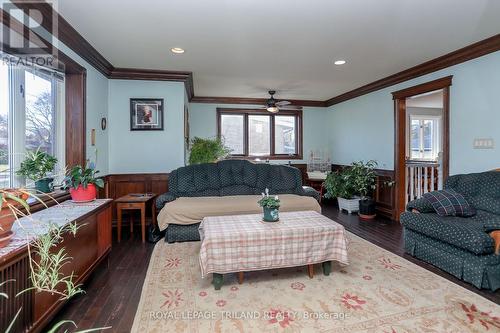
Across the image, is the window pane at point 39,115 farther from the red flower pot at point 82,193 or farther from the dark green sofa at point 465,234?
the dark green sofa at point 465,234

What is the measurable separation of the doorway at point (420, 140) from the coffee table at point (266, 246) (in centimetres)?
260

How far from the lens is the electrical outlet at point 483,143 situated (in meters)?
3.41

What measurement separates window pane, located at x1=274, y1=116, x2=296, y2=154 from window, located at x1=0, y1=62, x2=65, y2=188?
495cm

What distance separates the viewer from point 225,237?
2479mm

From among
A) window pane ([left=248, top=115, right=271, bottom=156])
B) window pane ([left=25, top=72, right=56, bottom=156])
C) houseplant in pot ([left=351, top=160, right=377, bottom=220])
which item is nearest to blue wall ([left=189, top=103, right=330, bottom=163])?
window pane ([left=248, top=115, right=271, bottom=156])

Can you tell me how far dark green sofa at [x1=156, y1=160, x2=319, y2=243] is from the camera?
4312 millimetres

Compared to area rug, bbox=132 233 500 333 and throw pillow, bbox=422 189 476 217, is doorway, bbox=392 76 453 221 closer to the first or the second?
throw pillow, bbox=422 189 476 217

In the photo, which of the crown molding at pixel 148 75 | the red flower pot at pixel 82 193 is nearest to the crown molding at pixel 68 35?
the crown molding at pixel 148 75

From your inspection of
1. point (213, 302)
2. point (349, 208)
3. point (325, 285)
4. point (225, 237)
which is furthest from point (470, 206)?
point (213, 302)

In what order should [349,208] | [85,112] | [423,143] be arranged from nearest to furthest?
1. [85,112]
2. [349,208]
3. [423,143]

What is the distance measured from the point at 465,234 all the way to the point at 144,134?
4499 mm

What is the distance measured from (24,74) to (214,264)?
8.43 ft

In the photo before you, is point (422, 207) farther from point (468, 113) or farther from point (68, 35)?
point (68, 35)

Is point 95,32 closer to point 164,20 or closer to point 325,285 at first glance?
point 164,20
